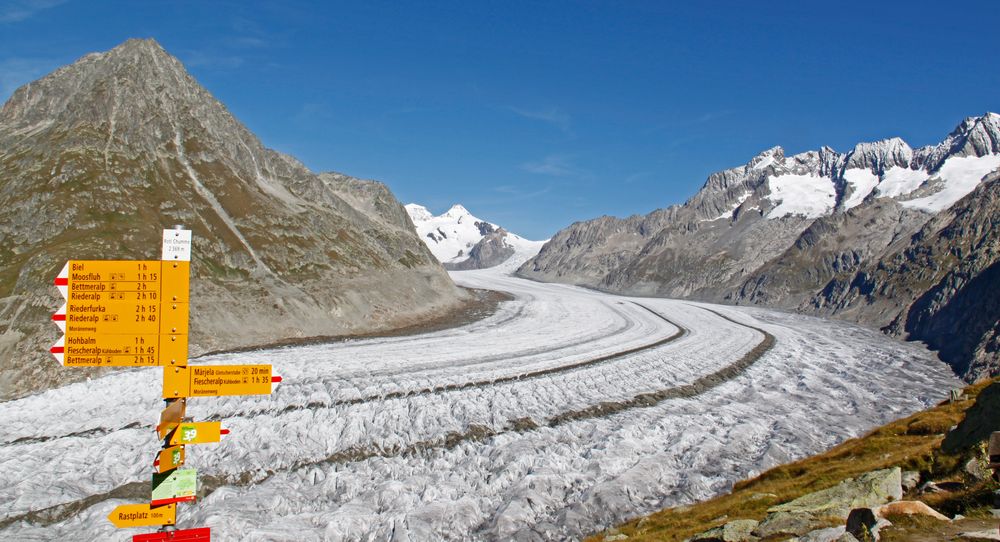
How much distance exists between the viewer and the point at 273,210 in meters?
69.9

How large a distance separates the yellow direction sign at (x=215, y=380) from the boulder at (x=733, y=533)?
976cm

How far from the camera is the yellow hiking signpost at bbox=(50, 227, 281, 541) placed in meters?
6.92

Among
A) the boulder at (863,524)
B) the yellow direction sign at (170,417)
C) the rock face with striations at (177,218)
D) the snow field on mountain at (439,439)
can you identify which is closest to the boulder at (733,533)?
the boulder at (863,524)

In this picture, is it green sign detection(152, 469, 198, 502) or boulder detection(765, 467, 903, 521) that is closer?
green sign detection(152, 469, 198, 502)

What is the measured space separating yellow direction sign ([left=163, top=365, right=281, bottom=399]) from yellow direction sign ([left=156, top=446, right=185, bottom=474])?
0.64 m

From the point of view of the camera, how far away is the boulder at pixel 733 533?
11.6 metres

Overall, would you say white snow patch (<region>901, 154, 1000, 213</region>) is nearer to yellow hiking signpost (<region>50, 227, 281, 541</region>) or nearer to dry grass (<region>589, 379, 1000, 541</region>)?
dry grass (<region>589, 379, 1000, 541</region>)

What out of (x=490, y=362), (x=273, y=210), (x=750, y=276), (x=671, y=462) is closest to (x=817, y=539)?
(x=671, y=462)

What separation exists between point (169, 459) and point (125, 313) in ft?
6.08

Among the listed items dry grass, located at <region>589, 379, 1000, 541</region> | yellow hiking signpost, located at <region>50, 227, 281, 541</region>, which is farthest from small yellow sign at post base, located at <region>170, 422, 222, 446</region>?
dry grass, located at <region>589, 379, 1000, 541</region>

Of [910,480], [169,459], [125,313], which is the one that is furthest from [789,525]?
[125,313]

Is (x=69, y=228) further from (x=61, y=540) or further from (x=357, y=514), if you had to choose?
(x=357, y=514)

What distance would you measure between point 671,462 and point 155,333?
23667mm

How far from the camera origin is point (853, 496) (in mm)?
12297
